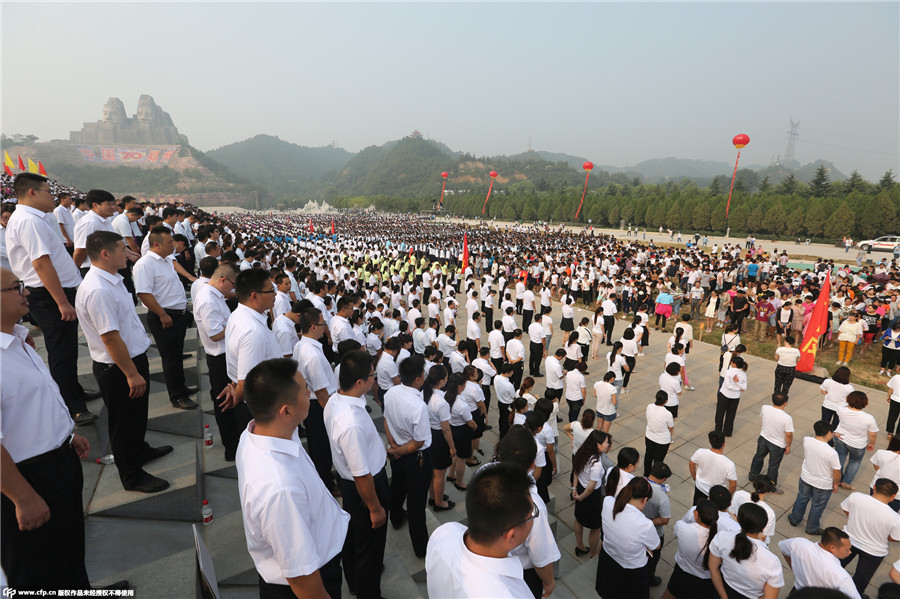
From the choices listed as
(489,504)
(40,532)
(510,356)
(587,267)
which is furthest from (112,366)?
(587,267)

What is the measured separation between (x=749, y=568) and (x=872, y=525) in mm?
1875

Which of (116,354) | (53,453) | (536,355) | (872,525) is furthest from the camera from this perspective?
(536,355)

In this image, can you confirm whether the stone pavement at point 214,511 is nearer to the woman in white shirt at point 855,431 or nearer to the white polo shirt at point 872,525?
the woman in white shirt at point 855,431

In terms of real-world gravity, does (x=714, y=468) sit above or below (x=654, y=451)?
above

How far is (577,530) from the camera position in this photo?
14.5 ft

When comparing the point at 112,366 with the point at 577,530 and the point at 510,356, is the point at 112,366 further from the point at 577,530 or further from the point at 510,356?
the point at 510,356

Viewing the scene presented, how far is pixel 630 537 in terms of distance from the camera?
10.6 ft

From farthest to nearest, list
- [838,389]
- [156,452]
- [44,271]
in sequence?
[838,389] < [156,452] < [44,271]

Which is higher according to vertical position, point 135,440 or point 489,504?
point 489,504

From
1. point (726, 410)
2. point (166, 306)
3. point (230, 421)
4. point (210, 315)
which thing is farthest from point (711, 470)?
point (166, 306)

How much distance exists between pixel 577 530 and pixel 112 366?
4.84 metres

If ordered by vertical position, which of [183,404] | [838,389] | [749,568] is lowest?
[749,568]

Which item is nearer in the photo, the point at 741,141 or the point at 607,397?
the point at 607,397

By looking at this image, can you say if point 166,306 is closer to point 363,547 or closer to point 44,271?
point 44,271
